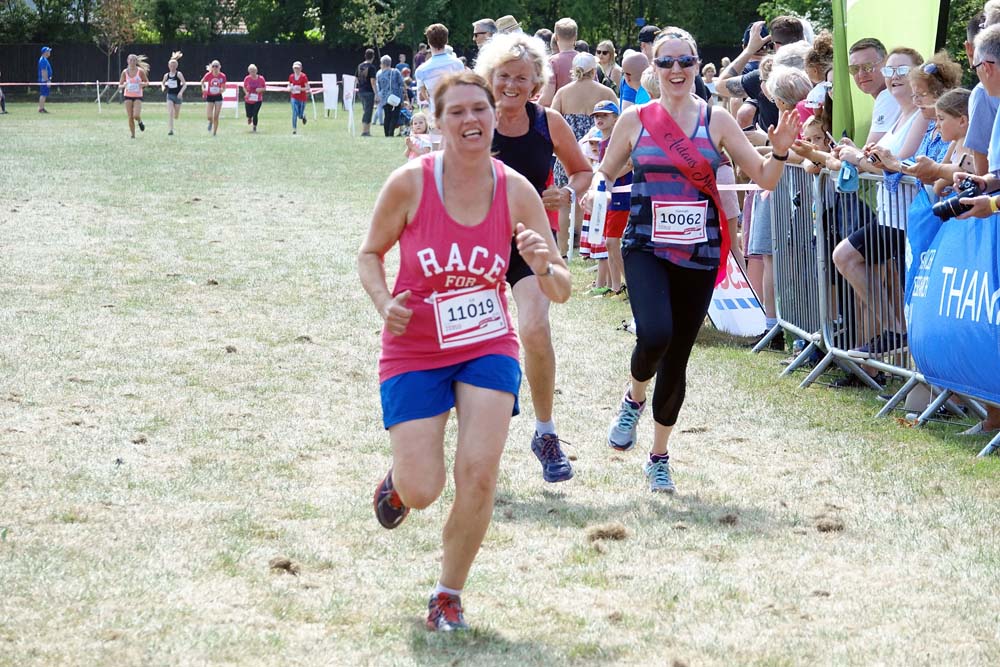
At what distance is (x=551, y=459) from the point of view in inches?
250

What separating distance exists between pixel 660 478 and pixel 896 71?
319cm

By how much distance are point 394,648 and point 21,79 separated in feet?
212

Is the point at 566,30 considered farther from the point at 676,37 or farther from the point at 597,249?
the point at 676,37

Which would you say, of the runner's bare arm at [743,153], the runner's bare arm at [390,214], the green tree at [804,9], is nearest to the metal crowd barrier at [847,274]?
the runner's bare arm at [743,153]

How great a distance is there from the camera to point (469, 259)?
4.48 m

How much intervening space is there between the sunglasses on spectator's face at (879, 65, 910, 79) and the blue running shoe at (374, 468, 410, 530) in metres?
4.67

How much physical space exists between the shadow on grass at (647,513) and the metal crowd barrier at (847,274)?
6.50 feet

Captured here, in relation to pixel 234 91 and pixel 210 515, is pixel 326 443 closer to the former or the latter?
pixel 210 515

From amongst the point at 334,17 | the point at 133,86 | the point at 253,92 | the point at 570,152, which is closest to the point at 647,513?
the point at 570,152

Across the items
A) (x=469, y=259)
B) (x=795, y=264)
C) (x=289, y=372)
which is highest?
(x=469, y=259)

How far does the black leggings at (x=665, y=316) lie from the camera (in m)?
6.20

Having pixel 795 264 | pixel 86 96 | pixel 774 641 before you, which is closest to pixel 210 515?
pixel 774 641

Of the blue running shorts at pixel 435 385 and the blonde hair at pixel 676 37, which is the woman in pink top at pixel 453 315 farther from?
the blonde hair at pixel 676 37

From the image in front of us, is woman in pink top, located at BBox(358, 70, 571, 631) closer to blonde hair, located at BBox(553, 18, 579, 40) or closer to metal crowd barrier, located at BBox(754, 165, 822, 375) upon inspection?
metal crowd barrier, located at BBox(754, 165, 822, 375)
